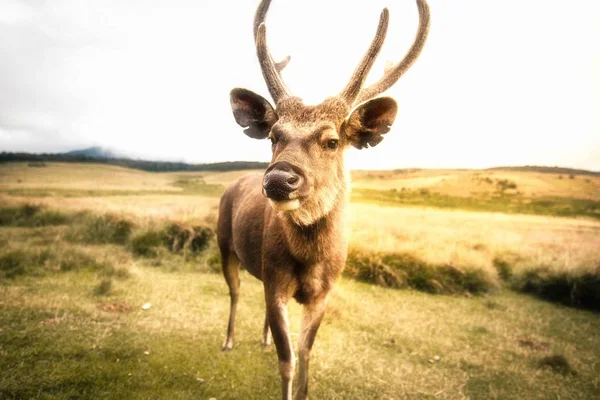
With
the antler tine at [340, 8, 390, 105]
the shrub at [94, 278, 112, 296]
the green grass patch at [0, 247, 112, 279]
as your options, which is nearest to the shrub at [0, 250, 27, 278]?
the green grass patch at [0, 247, 112, 279]

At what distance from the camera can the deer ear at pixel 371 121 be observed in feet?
10.9

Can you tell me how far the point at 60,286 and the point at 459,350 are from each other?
8.14 m

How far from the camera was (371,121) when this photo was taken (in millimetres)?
3447

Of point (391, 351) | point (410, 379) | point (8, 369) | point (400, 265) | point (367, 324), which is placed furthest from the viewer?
point (400, 265)

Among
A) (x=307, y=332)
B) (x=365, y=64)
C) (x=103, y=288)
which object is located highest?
(x=365, y=64)

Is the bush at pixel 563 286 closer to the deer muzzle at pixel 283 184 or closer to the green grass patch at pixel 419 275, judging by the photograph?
the green grass patch at pixel 419 275

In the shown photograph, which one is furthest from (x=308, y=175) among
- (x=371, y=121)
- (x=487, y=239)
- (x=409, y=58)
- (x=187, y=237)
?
(x=487, y=239)

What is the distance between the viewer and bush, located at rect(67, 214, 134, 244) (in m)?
11.8

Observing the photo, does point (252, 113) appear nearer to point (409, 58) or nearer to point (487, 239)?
point (409, 58)

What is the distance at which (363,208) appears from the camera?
63.3 ft

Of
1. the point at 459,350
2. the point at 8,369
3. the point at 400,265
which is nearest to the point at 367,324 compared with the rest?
the point at 459,350

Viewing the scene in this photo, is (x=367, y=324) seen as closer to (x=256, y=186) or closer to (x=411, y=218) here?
(x=256, y=186)

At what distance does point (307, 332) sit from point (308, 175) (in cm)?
194

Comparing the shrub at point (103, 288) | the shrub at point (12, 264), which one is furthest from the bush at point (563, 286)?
the shrub at point (12, 264)
